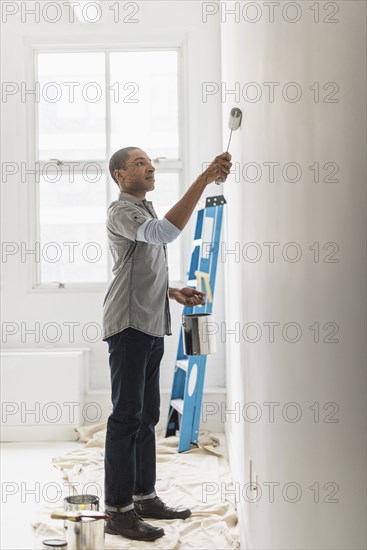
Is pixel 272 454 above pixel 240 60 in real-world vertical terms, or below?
below

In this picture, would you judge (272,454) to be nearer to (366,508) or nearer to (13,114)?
(366,508)

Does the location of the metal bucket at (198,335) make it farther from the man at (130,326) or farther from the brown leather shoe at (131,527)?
the brown leather shoe at (131,527)

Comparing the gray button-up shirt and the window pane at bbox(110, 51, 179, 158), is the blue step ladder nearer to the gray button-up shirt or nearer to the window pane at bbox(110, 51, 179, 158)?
the window pane at bbox(110, 51, 179, 158)

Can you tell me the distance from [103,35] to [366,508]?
15.3 feet

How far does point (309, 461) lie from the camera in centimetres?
126

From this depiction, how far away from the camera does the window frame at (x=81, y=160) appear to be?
5055mm

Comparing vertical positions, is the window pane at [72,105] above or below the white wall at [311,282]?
above

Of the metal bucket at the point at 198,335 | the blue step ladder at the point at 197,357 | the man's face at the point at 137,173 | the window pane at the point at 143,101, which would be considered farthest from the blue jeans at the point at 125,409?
the window pane at the point at 143,101

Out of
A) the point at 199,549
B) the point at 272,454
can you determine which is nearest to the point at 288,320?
the point at 272,454

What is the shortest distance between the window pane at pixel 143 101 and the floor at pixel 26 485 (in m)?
2.04

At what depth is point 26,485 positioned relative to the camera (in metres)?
3.65

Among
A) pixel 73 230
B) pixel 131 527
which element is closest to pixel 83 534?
pixel 131 527

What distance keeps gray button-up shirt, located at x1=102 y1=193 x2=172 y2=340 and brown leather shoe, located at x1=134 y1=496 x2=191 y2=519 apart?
73 centimetres

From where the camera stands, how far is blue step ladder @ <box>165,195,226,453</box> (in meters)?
4.19
